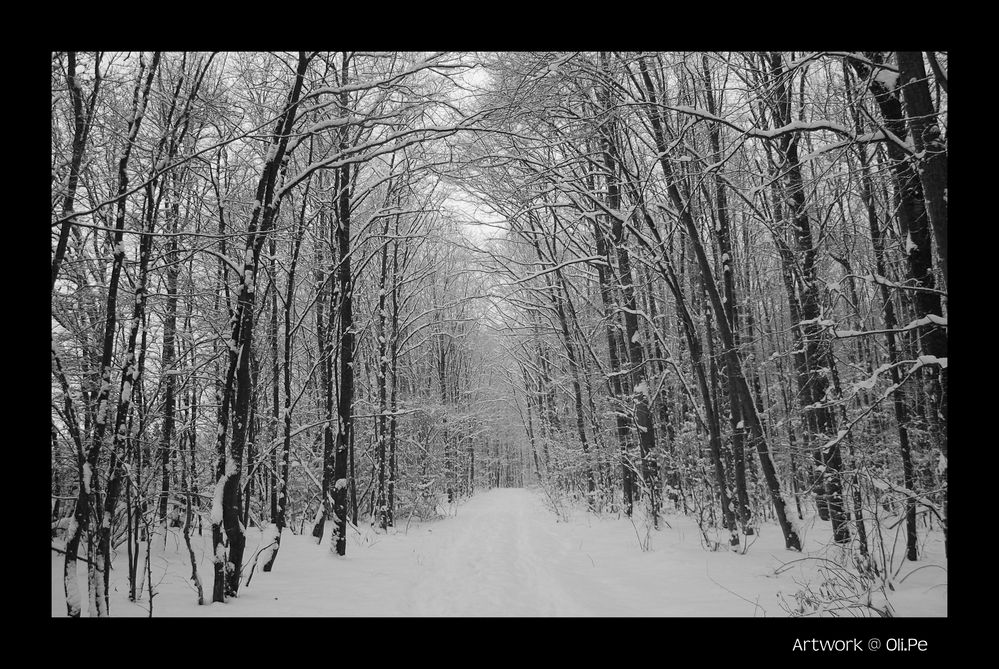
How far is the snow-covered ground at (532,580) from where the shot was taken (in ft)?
15.3

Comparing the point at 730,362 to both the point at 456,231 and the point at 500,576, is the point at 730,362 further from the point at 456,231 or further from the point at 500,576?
the point at 456,231

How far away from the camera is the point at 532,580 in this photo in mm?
6363

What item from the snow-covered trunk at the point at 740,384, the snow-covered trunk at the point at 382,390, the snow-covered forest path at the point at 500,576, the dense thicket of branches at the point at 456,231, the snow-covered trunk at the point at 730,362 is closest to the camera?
the dense thicket of branches at the point at 456,231

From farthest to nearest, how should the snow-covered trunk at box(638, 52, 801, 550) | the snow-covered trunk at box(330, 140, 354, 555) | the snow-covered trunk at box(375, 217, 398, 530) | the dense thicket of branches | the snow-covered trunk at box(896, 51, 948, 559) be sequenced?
1. the snow-covered trunk at box(375, 217, 398, 530)
2. the snow-covered trunk at box(330, 140, 354, 555)
3. the snow-covered trunk at box(638, 52, 801, 550)
4. the dense thicket of branches
5. the snow-covered trunk at box(896, 51, 948, 559)

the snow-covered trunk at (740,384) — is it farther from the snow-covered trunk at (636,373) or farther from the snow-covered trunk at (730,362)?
the snow-covered trunk at (636,373)

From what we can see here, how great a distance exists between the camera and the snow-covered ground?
4.66m

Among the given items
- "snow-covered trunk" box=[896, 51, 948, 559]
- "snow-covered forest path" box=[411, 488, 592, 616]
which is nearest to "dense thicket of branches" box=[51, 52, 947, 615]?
"snow-covered trunk" box=[896, 51, 948, 559]

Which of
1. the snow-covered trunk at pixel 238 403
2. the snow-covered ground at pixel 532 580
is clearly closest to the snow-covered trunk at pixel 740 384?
the snow-covered ground at pixel 532 580

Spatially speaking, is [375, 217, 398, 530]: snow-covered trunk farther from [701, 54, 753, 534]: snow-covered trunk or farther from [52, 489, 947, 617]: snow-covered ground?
[701, 54, 753, 534]: snow-covered trunk

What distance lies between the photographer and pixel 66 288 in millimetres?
5477
